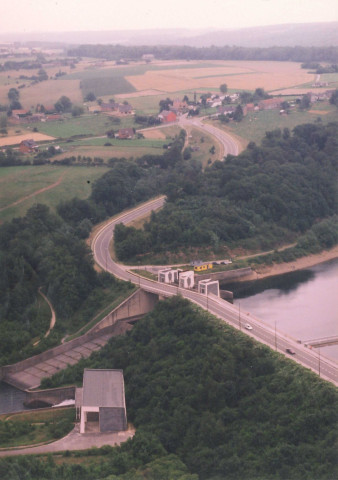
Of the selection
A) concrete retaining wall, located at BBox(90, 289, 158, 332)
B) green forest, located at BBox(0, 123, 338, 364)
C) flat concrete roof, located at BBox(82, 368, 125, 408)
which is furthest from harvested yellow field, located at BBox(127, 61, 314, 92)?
flat concrete roof, located at BBox(82, 368, 125, 408)

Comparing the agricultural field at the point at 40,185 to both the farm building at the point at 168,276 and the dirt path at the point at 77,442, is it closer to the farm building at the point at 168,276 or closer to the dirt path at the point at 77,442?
the farm building at the point at 168,276

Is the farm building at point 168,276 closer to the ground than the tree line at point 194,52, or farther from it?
closer to the ground

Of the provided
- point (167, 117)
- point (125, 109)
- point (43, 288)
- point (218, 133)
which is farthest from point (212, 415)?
point (125, 109)

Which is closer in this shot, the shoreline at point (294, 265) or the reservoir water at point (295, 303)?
the reservoir water at point (295, 303)

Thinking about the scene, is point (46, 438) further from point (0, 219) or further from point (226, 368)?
point (0, 219)

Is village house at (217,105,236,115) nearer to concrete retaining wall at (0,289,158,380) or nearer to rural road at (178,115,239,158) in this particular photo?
rural road at (178,115,239,158)

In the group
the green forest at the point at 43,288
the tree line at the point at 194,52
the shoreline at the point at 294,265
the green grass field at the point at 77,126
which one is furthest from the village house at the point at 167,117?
the tree line at the point at 194,52
